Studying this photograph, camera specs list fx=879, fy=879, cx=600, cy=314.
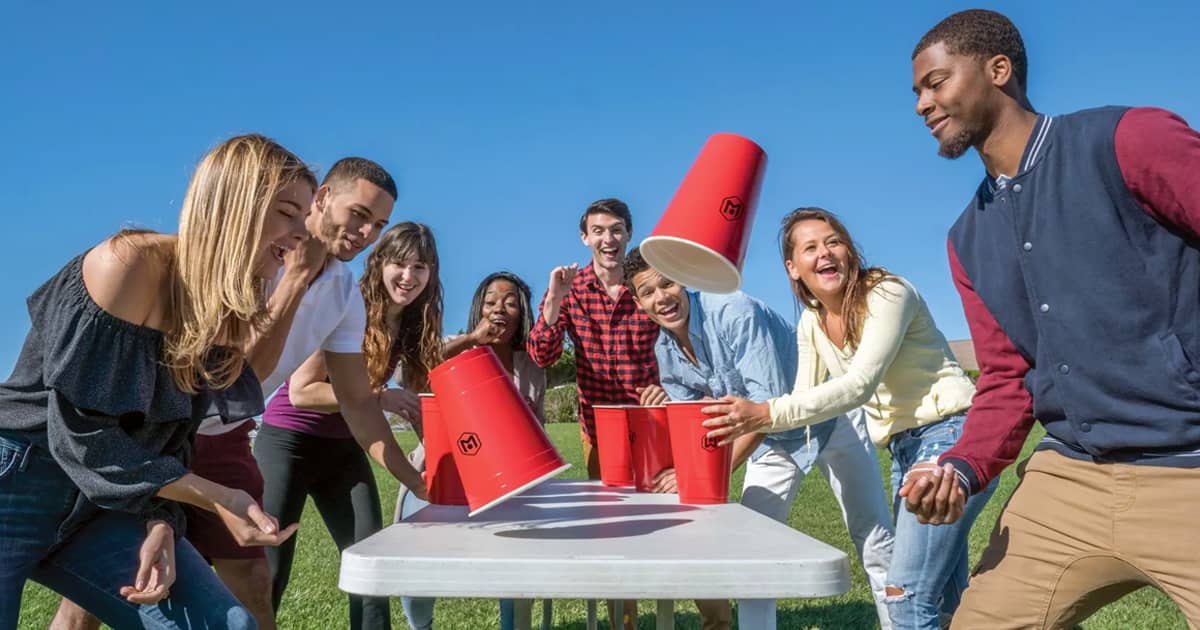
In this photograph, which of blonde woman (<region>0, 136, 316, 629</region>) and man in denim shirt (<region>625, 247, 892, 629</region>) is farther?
man in denim shirt (<region>625, 247, 892, 629</region>)

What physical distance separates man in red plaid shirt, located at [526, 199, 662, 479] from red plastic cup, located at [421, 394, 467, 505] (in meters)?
2.18

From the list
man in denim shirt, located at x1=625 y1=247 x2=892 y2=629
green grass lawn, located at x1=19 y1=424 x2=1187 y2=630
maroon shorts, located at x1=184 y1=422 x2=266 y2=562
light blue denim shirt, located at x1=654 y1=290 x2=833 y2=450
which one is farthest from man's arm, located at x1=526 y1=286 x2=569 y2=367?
maroon shorts, located at x1=184 y1=422 x2=266 y2=562

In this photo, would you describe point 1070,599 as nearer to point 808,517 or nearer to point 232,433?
point 232,433

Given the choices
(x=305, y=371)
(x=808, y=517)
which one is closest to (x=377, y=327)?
(x=305, y=371)

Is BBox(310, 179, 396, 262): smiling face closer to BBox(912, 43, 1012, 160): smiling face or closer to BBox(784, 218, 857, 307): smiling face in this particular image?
BBox(784, 218, 857, 307): smiling face

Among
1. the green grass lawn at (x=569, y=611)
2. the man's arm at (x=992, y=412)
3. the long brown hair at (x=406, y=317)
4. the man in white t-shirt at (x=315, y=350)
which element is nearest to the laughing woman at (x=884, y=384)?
the man's arm at (x=992, y=412)

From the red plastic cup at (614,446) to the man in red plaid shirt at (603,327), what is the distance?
1.77 meters

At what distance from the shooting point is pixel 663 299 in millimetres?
3469

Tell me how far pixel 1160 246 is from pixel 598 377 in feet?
10.3

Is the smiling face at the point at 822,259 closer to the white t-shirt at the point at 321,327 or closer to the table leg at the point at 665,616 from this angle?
the table leg at the point at 665,616

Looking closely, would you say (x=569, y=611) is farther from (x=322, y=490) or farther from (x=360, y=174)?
(x=360, y=174)

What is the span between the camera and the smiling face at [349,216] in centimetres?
300

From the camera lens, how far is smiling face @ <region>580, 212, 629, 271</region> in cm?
465

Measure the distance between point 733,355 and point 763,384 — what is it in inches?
6.3
